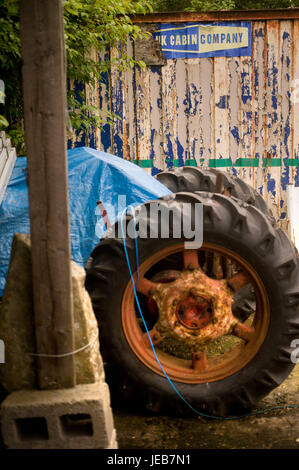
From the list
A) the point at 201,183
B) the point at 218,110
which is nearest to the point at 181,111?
the point at 218,110

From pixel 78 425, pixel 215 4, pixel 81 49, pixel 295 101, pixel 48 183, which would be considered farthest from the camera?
pixel 215 4

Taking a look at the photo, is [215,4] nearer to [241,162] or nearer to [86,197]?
[241,162]

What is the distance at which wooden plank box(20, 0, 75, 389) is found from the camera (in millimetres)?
2160

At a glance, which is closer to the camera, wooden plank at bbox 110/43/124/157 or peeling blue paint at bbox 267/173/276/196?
wooden plank at bbox 110/43/124/157

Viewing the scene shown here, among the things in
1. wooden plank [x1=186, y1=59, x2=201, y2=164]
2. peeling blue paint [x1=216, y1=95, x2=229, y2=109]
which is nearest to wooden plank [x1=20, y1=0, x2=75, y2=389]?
wooden plank [x1=186, y1=59, x2=201, y2=164]

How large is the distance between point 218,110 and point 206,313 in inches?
145

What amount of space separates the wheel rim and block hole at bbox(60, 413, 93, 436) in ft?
2.36

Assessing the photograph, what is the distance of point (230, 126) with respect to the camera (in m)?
6.07

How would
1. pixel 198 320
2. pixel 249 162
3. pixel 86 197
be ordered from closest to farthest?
1. pixel 198 320
2. pixel 86 197
3. pixel 249 162

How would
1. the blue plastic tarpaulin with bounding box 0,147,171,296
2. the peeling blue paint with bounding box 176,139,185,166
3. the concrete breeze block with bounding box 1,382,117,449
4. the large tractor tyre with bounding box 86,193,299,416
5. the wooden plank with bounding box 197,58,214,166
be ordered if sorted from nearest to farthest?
the concrete breeze block with bounding box 1,382,117,449 < the large tractor tyre with bounding box 86,193,299,416 < the blue plastic tarpaulin with bounding box 0,147,171,296 < the wooden plank with bounding box 197,58,214,166 < the peeling blue paint with bounding box 176,139,185,166

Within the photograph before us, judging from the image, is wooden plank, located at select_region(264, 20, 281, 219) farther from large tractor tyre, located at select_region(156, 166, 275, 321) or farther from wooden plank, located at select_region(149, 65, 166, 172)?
large tractor tyre, located at select_region(156, 166, 275, 321)

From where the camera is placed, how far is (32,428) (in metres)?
2.38

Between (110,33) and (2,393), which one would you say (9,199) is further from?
(110,33)

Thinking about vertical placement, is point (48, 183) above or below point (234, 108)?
below
